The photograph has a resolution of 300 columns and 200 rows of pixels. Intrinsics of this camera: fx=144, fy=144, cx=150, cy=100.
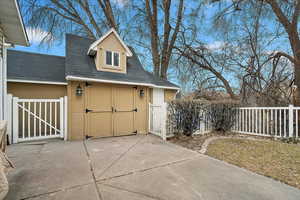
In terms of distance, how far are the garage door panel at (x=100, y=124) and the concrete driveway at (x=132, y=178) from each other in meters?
1.96

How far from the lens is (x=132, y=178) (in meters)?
2.70

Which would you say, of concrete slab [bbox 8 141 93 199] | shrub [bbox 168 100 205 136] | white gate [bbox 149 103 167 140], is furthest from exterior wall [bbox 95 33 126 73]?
concrete slab [bbox 8 141 93 199]

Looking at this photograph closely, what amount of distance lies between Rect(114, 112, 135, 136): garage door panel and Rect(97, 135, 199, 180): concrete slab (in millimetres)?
2025

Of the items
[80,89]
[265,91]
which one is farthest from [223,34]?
[80,89]

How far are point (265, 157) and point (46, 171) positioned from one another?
5357mm

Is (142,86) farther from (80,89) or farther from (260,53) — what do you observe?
(260,53)

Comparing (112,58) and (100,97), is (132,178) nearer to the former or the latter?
(100,97)

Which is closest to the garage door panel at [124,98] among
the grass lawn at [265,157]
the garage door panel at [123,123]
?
the garage door panel at [123,123]

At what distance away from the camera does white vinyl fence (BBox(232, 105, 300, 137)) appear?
5.88m

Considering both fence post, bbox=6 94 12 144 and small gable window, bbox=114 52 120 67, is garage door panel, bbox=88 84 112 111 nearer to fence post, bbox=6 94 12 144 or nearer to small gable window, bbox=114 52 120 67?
small gable window, bbox=114 52 120 67

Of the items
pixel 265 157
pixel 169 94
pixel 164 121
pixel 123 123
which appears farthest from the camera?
pixel 169 94

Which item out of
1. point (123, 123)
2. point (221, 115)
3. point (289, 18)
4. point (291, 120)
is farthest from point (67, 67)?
point (289, 18)

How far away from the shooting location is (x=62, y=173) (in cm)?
284

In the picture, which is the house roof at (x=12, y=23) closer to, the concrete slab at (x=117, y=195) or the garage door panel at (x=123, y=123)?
the garage door panel at (x=123, y=123)
